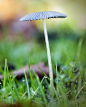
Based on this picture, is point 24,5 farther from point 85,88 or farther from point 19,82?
point 85,88

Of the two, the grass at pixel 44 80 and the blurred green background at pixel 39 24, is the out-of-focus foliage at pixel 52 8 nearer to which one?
the blurred green background at pixel 39 24

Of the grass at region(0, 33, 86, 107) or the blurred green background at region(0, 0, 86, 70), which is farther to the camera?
the blurred green background at region(0, 0, 86, 70)

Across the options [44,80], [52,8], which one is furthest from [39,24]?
[44,80]

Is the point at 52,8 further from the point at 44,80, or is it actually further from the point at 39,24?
the point at 44,80

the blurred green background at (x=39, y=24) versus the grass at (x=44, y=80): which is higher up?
the blurred green background at (x=39, y=24)

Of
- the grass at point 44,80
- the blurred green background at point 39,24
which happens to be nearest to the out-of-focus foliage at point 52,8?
the blurred green background at point 39,24

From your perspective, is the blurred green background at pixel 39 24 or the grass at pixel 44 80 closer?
the grass at pixel 44 80

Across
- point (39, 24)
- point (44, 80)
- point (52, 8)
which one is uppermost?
point (52, 8)

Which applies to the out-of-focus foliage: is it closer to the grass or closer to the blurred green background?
the blurred green background

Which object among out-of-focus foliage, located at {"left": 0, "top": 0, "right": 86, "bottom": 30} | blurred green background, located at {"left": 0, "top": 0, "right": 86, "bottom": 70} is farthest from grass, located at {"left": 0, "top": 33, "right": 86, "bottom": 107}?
out-of-focus foliage, located at {"left": 0, "top": 0, "right": 86, "bottom": 30}
